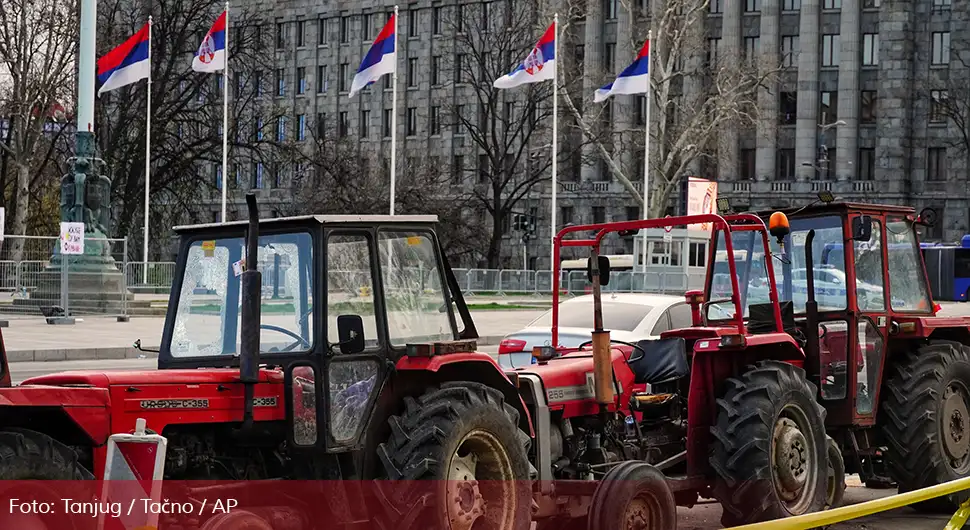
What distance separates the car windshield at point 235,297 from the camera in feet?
24.1

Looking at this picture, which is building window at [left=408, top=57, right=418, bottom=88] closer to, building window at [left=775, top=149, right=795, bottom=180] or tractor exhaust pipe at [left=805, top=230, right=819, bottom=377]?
building window at [left=775, top=149, right=795, bottom=180]

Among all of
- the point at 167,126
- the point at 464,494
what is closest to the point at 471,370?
the point at 464,494

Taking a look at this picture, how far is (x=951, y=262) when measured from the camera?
70.3 meters

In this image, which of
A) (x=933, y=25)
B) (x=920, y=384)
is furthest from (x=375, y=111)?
(x=920, y=384)

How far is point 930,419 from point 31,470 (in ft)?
24.3

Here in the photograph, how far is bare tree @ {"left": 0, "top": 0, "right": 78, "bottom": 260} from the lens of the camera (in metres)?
57.7

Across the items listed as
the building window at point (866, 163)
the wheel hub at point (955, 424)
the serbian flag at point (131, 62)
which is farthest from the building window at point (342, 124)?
the wheel hub at point (955, 424)

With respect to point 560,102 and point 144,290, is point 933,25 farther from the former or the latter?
point 144,290

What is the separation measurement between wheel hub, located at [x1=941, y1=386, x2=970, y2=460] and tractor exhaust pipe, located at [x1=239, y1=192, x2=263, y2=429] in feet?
21.4

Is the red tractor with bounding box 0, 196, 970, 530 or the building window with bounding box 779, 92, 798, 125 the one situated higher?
the building window with bounding box 779, 92, 798, 125

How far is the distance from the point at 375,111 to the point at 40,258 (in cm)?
6808

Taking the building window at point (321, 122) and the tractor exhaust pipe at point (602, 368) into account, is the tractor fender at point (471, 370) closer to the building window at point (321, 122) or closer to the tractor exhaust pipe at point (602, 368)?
the tractor exhaust pipe at point (602, 368)

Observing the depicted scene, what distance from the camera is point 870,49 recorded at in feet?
304

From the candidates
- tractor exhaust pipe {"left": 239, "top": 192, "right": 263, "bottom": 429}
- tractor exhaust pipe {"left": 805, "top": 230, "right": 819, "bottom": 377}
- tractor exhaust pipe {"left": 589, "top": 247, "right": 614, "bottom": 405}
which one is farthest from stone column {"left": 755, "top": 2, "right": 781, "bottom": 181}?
tractor exhaust pipe {"left": 239, "top": 192, "right": 263, "bottom": 429}
